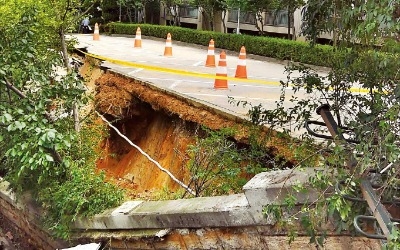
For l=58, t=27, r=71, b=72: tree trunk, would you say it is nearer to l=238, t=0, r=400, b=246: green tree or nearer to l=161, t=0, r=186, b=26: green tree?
l=238, t=0, r=400, b=246: green tree

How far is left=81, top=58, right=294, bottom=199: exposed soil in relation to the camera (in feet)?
24.6

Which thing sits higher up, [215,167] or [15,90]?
[15,90]

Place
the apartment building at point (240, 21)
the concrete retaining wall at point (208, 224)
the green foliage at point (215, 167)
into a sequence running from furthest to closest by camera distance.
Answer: the apartment building at point (240, 21) < the green foliage at point (215, 167) < the concrete retaining wall at point (208, 224)

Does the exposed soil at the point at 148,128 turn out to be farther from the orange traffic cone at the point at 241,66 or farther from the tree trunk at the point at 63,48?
the orange traffic cone at the point at 241,66

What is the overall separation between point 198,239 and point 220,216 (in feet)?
1.57

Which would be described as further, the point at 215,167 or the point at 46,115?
the point at 215,167

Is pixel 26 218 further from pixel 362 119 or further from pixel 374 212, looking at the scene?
pixel 374 212

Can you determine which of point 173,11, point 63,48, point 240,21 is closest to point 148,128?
point 63,48

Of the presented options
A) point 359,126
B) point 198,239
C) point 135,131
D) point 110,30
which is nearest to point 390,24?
point 359,126

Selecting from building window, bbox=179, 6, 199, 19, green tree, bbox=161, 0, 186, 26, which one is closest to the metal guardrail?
green tree, bbox=161, 0, 186, 26

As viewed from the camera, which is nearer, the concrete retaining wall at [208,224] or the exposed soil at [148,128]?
the concrete retaining wall at [208,224]

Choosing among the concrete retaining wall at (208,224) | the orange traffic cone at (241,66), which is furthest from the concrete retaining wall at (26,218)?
the orange traffic cone at (241,66)

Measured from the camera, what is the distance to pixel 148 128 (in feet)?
32.2

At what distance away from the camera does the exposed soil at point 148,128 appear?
7.50 m
